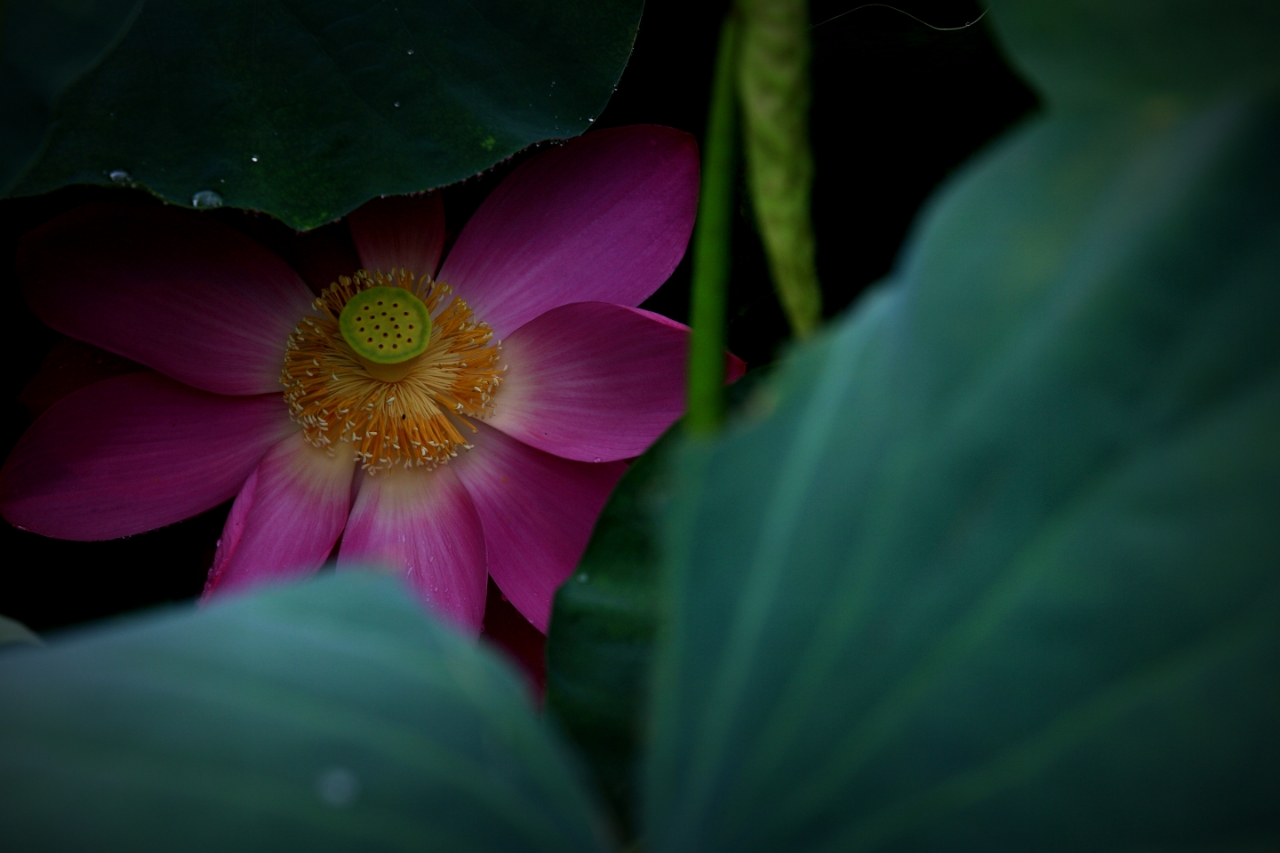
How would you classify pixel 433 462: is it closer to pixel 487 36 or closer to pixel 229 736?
pixel 487 36

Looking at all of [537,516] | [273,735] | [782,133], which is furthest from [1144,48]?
[537,516]

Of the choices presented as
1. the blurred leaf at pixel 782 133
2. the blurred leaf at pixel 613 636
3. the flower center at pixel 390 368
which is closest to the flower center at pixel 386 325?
the flower center at pixel 390 368

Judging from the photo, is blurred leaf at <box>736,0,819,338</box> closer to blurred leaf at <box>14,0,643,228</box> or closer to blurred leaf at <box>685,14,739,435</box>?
blurred leaf at <box>685,14,739,435</box>

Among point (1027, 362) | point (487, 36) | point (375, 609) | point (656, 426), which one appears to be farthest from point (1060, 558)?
point (487, 36)

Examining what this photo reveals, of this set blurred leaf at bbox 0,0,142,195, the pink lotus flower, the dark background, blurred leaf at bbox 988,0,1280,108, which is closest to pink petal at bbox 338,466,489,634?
the pink lotus flower

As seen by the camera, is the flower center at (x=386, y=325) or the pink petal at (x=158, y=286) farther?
the flower center at (x=386, y=325)

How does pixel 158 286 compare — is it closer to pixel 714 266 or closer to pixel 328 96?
pixel 328 96

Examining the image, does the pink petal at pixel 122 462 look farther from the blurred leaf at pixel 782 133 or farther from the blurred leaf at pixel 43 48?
the blurred leaf at pixel 782 133
